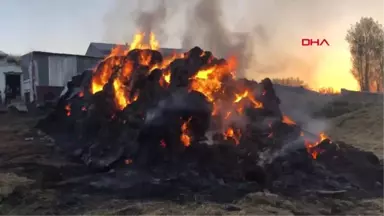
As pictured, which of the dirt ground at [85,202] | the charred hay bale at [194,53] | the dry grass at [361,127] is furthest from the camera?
the dry grass at [361,127]

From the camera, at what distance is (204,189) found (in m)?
13.1

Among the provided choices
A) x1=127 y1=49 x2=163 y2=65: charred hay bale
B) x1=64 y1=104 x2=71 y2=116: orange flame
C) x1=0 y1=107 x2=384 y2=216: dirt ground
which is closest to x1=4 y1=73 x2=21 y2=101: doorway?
x1=64 y1=104 x2=71 y2=116: orange flame

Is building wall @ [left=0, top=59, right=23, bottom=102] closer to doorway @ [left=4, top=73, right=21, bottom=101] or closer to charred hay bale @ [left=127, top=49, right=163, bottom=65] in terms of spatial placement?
doorway @ [left=4, top=73, right=21, bottom=101]

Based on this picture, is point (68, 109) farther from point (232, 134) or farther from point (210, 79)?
point (232, 134)

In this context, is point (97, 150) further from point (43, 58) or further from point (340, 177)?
point (43, 58)

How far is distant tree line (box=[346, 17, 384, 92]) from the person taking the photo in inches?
2056

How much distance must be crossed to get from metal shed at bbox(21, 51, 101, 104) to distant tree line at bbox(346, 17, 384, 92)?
36.0 meters

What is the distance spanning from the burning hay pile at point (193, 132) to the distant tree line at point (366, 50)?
39.4m

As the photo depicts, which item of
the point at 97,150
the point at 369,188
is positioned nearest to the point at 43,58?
the point at 97,150

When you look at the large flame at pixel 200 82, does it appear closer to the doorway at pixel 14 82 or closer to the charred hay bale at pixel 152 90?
the charred hay bale at pixel 152 90

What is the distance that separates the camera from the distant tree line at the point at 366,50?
52.2 meters

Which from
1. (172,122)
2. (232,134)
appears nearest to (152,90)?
(172,122)

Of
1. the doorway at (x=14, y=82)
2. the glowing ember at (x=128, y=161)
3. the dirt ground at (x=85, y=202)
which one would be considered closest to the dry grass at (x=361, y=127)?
the dirt ground at (x=85, y=202)

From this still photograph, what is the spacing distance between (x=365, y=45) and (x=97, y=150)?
153ft
